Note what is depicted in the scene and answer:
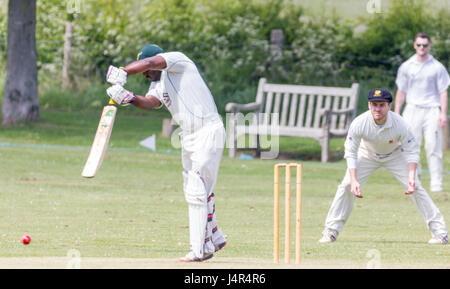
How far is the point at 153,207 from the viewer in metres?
11.7

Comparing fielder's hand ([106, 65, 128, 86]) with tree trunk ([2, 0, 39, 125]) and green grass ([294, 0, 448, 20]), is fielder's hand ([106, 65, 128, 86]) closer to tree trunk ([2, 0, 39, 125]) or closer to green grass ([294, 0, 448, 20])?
tree trunk ([2, 0, 39, 125])

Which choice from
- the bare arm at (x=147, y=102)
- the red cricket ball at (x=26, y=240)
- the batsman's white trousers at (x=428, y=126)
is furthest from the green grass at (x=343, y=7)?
the bare arm at (x=147, y=102)

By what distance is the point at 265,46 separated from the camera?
22.7 meters

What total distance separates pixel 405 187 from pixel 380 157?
1.26 ft

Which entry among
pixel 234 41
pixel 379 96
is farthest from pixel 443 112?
pixel 234 41

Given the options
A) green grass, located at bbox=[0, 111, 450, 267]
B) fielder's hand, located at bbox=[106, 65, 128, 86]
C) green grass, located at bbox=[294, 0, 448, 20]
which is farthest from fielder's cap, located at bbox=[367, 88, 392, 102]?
green grass, located at bbox=[294, 0, 448, 20]

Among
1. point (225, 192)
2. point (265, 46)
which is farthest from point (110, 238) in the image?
point (265, 46)

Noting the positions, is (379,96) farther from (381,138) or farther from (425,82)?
(425,82)

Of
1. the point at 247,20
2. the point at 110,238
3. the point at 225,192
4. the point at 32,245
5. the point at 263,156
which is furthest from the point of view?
the point at 247,20

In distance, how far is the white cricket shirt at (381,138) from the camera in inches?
341

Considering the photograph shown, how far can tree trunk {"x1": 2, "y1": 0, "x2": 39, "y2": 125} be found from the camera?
19.0 metres

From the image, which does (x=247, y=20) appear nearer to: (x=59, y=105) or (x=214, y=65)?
(x=214, y=65)
